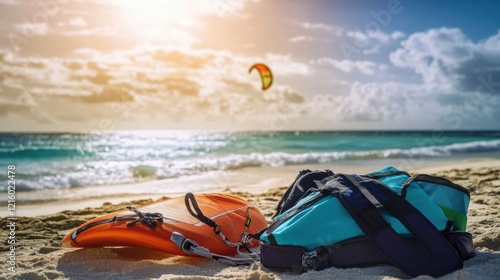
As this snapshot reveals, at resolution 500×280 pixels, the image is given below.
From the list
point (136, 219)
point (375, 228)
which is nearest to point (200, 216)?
point (136, 219)

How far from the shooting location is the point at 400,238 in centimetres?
263

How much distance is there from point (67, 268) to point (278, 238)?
1.42 m

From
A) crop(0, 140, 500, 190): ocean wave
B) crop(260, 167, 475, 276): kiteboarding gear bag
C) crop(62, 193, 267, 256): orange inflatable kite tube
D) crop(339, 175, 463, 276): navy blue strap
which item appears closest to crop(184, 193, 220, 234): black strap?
crop(62, 193, 267, 256): orange inflatable kite tube

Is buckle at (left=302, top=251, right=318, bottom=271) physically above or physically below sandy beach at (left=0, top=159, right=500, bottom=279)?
above

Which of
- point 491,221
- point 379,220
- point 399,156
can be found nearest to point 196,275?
point 379,220

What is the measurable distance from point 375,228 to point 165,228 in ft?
4.48

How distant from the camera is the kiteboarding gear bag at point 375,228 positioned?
2.61 metres

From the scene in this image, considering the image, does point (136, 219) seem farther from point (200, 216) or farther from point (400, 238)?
point (400, 238)

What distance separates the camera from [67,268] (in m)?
3.22

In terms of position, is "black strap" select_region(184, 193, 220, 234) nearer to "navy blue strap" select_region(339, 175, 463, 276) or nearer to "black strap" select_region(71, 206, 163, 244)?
"black strap" select_region(71, 206, 163, 244)

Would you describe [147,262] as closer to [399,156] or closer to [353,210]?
[353,210]

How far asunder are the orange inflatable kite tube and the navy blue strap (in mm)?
1004

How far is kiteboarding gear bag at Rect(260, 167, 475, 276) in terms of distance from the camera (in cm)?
261

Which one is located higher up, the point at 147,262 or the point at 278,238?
the point at 278,238
